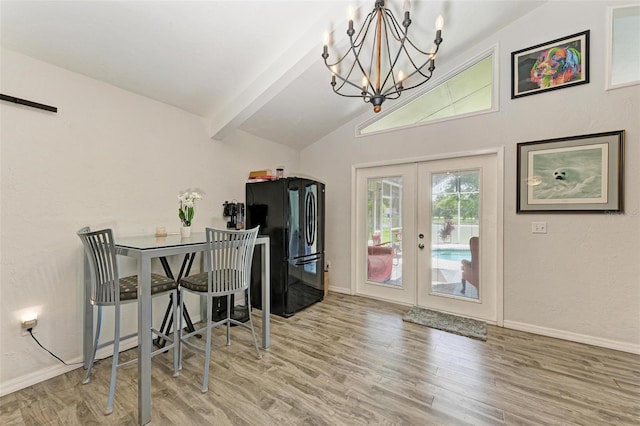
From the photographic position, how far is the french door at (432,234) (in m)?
3.04

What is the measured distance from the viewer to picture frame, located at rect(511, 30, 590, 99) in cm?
253

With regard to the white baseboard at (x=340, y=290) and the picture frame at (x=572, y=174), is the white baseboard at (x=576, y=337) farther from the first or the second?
the white baseboard at (x=340, y=290)

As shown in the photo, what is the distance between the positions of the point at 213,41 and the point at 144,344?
7.38ft

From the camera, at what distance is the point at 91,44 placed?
1.90 meters

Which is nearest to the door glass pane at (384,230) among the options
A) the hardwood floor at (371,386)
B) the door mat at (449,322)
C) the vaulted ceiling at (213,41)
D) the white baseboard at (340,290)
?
the white baseboard at (340,290)

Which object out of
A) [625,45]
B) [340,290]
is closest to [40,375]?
[340,290]

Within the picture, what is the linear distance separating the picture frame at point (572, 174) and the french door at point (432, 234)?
0.29m

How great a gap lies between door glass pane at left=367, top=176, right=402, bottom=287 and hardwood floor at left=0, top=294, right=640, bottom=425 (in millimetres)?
1163

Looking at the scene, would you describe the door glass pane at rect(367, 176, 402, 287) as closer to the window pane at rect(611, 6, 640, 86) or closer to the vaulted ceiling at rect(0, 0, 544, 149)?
the vaulted ceiling at rect(0, 0, 544, 149)

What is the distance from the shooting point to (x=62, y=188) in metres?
2.03

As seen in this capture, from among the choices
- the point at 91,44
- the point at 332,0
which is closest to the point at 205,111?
the point at 91,44

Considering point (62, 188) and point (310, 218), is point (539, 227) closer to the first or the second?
point (310, 218)

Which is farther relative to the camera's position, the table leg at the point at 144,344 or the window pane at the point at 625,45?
the window pane at the point at 625,45

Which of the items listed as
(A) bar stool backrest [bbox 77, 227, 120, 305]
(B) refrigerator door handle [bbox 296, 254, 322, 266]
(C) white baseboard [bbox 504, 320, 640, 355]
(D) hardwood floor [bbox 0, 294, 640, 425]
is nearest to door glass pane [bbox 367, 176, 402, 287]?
(B) refrigerator door handle [bbox 296, 254, 322, 266]
